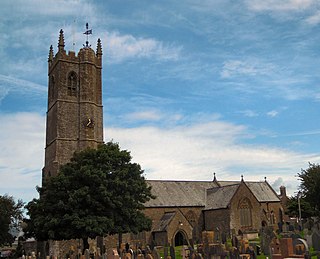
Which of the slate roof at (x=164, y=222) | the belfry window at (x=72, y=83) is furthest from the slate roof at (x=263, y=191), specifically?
the belfry window at (x=72, y=83)

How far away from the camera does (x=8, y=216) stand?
125 ft

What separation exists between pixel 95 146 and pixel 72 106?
492 cm

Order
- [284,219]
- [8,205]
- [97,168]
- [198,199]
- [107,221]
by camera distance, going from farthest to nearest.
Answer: [284,219] < [198,199] < [8,205] < [97,168] < [107,221]

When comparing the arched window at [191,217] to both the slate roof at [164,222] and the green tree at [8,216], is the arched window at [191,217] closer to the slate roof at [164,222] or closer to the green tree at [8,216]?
the slate roof at [164,222]

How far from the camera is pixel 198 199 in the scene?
47656 mm

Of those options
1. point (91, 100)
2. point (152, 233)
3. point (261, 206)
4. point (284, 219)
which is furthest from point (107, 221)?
point (284, 219)

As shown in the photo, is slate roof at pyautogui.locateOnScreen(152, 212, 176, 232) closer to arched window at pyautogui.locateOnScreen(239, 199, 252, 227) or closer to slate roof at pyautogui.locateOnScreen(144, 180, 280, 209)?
slate roof at pyautogui.locateOnScreen(144, 180, 280, 209)

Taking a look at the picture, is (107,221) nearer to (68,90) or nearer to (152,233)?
(152,233)

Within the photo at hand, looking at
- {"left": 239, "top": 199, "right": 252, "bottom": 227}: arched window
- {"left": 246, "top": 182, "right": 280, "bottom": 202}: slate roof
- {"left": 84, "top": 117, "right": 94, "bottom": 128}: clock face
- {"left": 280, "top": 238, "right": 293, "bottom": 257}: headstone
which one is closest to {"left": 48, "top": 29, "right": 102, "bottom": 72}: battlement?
{"left": 84, "top": 117, "right": 94, "bottom": 128}: clock face

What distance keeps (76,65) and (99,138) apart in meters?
8.48

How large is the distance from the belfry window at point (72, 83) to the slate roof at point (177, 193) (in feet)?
44.0

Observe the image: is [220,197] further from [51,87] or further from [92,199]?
[51,87]

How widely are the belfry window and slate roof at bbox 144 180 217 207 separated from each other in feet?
44.0

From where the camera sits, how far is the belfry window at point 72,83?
140 feet
